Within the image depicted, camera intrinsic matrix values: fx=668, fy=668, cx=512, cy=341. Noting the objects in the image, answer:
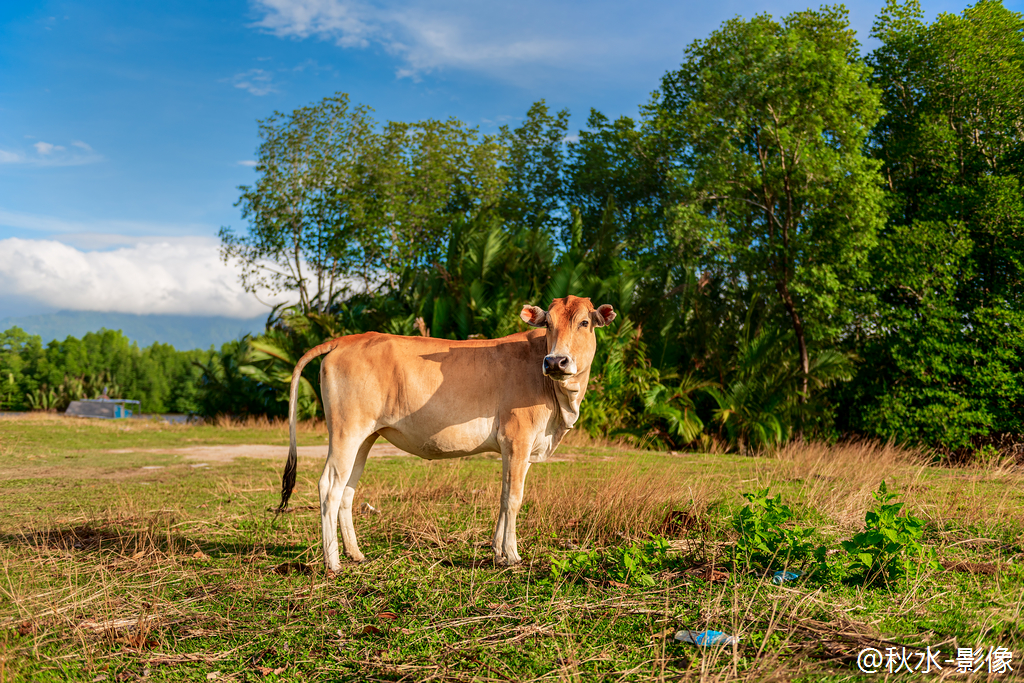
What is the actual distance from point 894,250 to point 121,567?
1878 cm

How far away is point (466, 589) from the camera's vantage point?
15.6 ft

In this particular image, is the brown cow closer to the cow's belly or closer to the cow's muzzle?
the cow's belly

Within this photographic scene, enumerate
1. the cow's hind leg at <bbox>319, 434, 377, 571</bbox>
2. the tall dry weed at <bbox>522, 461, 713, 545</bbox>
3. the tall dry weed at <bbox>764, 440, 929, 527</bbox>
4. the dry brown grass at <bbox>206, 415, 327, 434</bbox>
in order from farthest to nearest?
1. the dry brown grass at <bbox>206, 415, 327, 434</bbox>
2. the tall dry weed at <bbox>764, 440, 929, 527</bbox>
3. the tall dry weed at <bbox>522, 461, 713, 545</bbox>
4. the cow's hind leg at <bbox>319, 434, 377, 571</bbox>

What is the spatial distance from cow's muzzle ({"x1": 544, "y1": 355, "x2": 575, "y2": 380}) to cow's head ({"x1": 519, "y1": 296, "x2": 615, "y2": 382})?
14 centimetres

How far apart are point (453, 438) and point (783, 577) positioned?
2.74 metres

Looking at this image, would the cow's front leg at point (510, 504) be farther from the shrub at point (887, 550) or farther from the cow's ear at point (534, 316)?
the shrub at point (887, 550)

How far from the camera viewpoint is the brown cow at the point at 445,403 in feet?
18.2

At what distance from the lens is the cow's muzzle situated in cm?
490

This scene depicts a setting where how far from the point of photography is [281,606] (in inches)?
181

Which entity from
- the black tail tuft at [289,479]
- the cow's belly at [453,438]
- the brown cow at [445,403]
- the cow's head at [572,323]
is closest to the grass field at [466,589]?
the black tail tuft at [289,479]

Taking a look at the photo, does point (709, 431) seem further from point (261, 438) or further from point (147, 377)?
point (147, 377)

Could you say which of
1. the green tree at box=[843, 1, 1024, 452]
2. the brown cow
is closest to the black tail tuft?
the brown cow

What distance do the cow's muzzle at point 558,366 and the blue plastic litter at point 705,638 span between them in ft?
6.29

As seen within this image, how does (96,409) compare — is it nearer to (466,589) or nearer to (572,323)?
(466,589)
